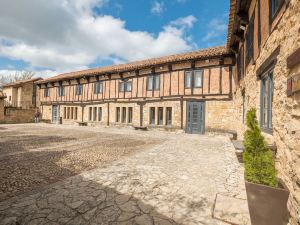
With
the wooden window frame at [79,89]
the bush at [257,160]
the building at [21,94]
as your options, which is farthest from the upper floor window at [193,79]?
the building at [21,94]

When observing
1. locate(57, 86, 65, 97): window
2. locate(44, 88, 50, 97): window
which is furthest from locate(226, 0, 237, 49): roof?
locate(44, 88, 50, 97): window

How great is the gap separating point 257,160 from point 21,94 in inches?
1320

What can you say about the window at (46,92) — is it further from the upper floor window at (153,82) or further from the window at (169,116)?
the window at (169,116)

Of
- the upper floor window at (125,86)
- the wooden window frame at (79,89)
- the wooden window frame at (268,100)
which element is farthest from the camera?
the wooden window frame at (79,89)

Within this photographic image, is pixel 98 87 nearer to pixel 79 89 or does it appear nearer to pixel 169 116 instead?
pixel 79 89

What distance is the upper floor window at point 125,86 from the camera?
16716 millimetres

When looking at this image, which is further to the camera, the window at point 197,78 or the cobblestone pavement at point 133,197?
the window at point 197,78

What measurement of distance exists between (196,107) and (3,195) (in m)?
12.1

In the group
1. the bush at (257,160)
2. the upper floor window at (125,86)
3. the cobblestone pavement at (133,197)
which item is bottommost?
the cobblestone pavement at (133,197)

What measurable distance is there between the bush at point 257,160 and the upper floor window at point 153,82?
12.4 m

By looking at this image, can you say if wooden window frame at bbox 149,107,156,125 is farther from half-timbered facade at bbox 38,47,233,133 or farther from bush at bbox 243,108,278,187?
bush at bbox 243,108,278,187

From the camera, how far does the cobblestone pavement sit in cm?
259

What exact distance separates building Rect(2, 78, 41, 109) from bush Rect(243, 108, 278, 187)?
32725mm

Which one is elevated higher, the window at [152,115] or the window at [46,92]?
the window at [46,92]
